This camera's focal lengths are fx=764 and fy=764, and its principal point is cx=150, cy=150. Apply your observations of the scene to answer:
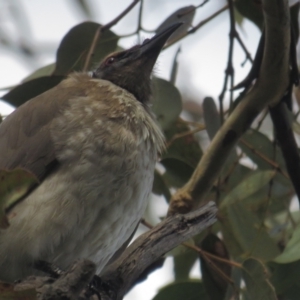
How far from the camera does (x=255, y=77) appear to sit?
3605 millimetres

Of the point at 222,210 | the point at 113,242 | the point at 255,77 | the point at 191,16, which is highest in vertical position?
the point at 191,16

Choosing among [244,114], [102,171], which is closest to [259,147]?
[244,114]

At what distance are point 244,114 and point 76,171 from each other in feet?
2.89

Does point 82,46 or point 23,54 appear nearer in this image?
point 82,46

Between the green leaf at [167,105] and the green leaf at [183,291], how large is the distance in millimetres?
839

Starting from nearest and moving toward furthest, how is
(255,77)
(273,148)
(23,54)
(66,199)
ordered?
(66,199) → (255,77) → (273,148) → (23,54)

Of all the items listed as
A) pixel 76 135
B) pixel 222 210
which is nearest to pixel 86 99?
pixel 76 135

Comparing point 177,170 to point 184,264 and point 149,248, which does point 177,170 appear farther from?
point 149,248

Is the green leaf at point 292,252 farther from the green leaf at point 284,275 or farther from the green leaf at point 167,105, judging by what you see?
the green leaf at point 167,105

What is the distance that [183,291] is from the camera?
362 centimetres

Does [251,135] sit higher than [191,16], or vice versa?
[191,16]

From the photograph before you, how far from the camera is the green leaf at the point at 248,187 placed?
12.3 ft

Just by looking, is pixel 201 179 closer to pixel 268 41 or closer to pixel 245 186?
pixel 245 186

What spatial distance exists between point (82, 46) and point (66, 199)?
105 centimetres
